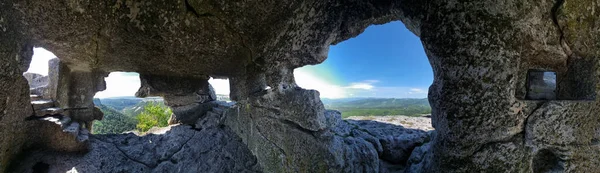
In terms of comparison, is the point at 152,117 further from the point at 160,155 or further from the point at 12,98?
the point at 12,98

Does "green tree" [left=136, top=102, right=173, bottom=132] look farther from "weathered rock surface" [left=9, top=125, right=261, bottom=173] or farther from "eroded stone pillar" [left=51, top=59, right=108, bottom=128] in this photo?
"weathered rock surface" [left=9, top=125, right=261, bottom=173]

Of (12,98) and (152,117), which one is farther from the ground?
(12,98)

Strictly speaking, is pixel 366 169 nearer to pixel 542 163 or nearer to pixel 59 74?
pixel 542 163

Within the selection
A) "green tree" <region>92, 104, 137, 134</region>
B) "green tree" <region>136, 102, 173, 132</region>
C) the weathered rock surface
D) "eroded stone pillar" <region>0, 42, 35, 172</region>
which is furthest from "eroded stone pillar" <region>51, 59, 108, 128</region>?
"green tree" <region>92, 104, 137, 134</region>

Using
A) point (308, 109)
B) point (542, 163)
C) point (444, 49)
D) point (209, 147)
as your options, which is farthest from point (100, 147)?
point (542, 163)

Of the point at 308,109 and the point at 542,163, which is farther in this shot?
the point at 308,109

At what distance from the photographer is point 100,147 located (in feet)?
18.1

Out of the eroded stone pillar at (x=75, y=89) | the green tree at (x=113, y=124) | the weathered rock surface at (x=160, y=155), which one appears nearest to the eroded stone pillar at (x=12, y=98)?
the weathered rock surface at (x=160, y=155)

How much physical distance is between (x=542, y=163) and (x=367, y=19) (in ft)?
9.64

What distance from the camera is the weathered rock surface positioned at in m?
4.89

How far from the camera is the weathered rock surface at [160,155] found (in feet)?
16.0

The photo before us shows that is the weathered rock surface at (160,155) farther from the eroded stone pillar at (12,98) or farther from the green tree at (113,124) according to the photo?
the green tree at (113,124)

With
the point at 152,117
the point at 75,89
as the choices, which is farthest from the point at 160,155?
the point at 152,117

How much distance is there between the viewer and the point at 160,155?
5.98 m
